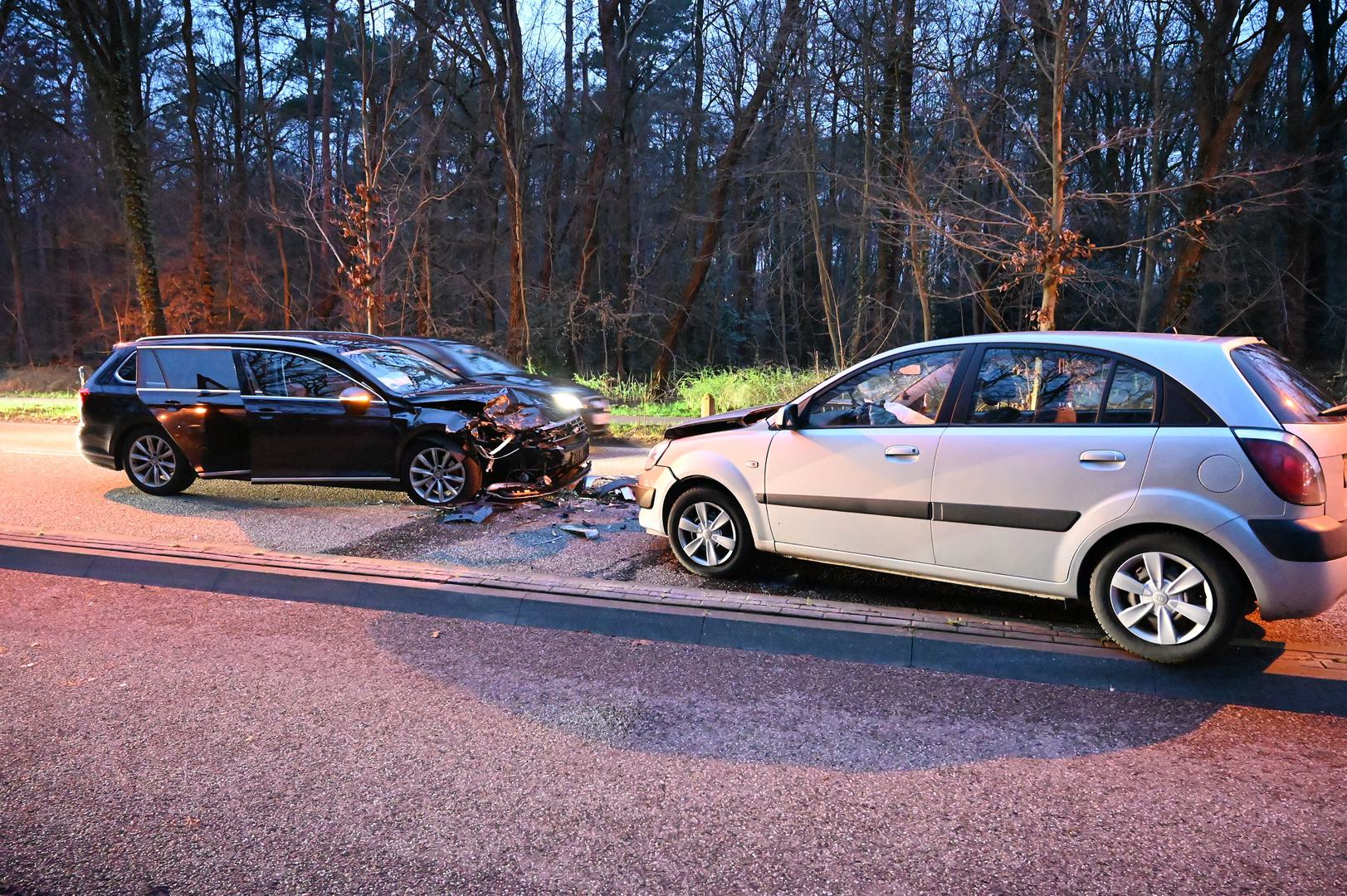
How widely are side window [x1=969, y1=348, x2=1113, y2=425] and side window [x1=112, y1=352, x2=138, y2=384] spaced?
8501 millimetres

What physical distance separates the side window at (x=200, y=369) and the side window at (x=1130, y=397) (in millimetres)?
7836

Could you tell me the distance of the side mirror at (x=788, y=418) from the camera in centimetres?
536

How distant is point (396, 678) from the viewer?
4.12 m

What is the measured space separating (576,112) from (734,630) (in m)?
29.6

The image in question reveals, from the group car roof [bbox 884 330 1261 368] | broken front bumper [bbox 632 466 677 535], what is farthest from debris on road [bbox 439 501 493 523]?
car roof [bbox 884 330 1261 368]

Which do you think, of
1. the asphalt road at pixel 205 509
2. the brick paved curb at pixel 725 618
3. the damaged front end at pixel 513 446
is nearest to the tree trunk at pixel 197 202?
the asphalt road at pixel 205 509

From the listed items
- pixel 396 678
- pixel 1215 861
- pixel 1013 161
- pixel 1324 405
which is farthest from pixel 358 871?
pixel 1013 161

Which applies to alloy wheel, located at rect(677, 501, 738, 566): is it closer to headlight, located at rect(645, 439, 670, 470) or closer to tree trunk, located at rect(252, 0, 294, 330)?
headlight, located at rect(645, 439, 670, 470)

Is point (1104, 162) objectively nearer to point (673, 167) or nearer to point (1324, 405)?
point (673, 167)

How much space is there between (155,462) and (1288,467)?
31.5 ft

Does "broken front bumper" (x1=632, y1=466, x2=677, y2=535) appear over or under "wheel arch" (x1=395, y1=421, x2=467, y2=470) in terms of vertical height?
under

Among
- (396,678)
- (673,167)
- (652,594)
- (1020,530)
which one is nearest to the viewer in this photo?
(396,678)

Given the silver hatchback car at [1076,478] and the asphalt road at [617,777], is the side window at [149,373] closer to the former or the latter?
the asphalt road at [617,777]

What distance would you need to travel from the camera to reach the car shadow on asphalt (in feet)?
11.3
